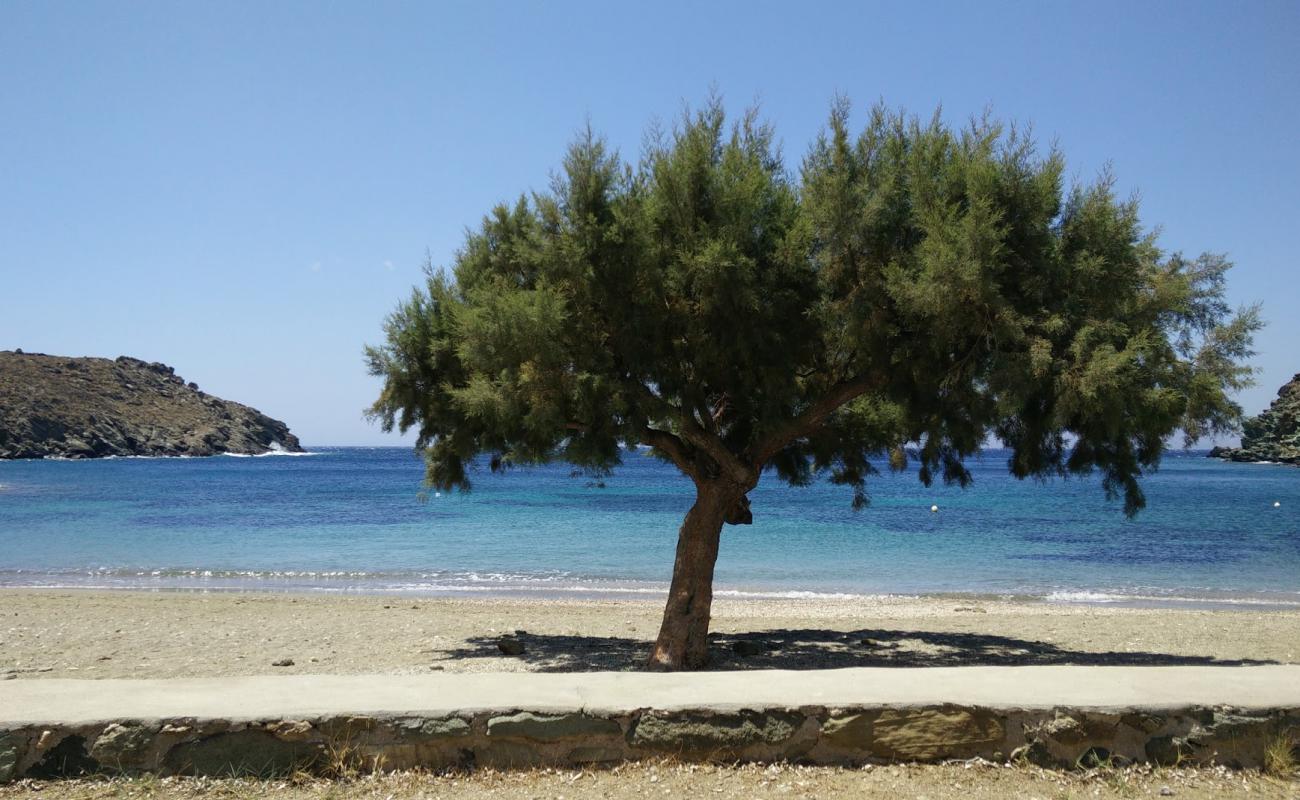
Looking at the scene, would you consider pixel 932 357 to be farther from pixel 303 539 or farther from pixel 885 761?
pixel 303 539

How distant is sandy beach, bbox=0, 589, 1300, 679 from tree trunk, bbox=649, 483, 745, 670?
73cm

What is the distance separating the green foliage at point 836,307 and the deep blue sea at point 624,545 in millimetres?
2482

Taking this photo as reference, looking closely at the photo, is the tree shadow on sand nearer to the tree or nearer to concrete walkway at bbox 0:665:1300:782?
the tree

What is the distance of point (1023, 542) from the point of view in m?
32.4

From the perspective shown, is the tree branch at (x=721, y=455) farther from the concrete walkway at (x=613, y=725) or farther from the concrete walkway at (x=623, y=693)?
the concrete walkway at (x=613, y=725)

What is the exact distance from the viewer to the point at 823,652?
1245cm

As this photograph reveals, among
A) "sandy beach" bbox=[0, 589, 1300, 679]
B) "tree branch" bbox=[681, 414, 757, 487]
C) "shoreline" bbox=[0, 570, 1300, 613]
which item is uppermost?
"tree branch" bbox=[681, 414, 757, 487]

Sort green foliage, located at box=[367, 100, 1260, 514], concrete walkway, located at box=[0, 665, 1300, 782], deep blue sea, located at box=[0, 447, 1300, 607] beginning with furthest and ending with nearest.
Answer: deep blue sea, located at box=[0, 447, 1300, 607] < green foliage, located at box=[367, 100, 1260, 514] < concrete walkway, located at box=[0, 665, 1300, 782]

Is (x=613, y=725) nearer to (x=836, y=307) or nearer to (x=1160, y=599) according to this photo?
(x=836, y=307)

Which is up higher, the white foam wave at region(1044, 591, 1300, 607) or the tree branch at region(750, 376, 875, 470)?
the tree branch at region(750, 376, 875, 470)

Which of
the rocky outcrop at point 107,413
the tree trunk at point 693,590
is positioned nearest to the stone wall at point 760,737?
the tree trunk at point 693,590

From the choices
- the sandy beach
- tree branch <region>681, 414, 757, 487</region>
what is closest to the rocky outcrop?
the sandy beach

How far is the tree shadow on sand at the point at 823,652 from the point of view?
11320 mm

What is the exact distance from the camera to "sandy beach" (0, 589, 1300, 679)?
11.5 metres
